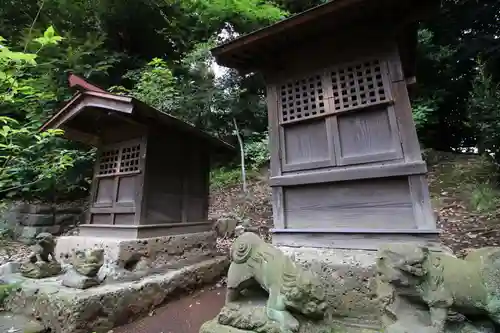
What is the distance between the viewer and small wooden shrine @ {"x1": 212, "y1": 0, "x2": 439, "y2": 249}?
351 cm

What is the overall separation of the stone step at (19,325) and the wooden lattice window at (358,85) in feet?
17.5

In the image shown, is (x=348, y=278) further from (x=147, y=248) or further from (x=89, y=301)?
(x=147, y=248)

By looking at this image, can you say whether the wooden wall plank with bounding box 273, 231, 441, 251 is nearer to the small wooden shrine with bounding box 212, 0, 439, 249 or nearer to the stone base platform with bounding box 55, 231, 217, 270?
the small wooden shrine with bounding box 212, 0, 439, 249

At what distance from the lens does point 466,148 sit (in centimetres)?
1306

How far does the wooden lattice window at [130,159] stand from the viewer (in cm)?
594

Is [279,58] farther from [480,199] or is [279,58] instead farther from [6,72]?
[480,199]

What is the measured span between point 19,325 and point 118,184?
9.18 ft

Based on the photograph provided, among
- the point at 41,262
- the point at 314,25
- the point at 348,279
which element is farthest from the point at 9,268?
the point at 314,25

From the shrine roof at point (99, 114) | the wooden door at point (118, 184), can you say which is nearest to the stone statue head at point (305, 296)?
the wooden door at point (118, 184)

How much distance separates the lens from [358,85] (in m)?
3.92

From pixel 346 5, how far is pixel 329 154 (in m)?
1.89

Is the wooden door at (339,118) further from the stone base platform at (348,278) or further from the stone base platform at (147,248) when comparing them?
the stone base platform at (147,248)

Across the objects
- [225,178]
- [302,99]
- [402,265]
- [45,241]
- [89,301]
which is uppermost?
[225,178]

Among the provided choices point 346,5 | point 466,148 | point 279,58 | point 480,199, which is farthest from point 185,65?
point 466,148
